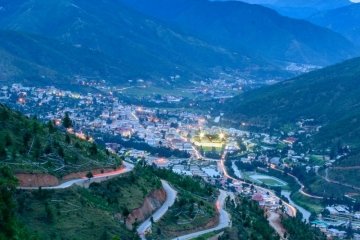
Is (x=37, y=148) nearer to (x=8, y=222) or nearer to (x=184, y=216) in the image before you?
(x=184, y=216)

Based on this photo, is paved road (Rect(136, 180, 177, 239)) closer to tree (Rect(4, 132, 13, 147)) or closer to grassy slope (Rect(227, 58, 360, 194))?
tree (Rect(4, 132, 13, 147))

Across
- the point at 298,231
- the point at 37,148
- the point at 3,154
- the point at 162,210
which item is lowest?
the point at 298,231

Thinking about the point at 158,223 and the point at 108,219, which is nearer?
the point at 108,219

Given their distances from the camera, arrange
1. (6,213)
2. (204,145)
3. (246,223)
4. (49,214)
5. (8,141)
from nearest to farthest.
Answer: (6,213)
(49,214)
(8,141)
(246,223)
(204,145)

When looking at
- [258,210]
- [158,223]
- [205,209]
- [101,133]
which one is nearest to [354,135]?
[101,133]

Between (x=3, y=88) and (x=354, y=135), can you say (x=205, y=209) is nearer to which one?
(x=354, y=135)

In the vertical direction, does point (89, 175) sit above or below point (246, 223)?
above

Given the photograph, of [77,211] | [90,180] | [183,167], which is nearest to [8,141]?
[90,180]

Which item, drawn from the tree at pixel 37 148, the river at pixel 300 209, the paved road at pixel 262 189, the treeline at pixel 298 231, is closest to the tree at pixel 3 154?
the tree at pixel 37 148
